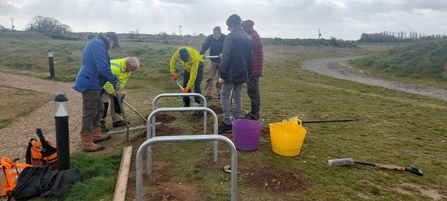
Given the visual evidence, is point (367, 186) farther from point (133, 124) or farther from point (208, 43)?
point (208, 43)

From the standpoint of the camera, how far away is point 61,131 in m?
3.73

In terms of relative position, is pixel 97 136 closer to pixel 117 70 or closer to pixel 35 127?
pixel 117 70

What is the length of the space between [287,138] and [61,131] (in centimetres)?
272

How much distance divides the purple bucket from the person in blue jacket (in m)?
1.97

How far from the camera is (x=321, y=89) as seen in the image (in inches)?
419

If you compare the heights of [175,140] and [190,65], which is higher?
[190,65]

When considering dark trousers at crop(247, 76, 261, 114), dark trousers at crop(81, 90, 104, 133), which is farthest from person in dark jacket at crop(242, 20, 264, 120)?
dark trousers at crop(81, 90, 104, 133)

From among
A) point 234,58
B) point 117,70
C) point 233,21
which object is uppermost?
point 233,21

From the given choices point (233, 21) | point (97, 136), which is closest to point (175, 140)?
point (233, 21)

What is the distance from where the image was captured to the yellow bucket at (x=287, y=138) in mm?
4312

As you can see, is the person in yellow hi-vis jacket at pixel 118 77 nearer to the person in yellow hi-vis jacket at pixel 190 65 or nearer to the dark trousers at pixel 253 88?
the person in yellow hi-vis jacket at pixel 190 65

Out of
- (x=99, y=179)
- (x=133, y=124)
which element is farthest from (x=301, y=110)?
(x=99, y=179)

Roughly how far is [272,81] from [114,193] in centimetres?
940

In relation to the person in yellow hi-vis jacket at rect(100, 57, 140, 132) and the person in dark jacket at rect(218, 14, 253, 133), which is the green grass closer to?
the person in yellow hi-vis jacket at rect(100, 57, 140, 132)
